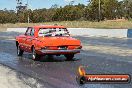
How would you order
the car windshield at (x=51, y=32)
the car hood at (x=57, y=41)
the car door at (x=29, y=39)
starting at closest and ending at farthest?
the car hood at (x=57, y=41)
the car windshield at (x=51, y=32)
the car door at (x=29, y=39)

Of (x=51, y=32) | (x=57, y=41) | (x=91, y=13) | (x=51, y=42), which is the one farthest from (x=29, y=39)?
(x=91, y=13)

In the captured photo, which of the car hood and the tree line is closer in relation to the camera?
the car hood

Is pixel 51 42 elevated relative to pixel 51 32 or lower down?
lower down

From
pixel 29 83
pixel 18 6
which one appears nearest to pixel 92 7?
pixel 18 6

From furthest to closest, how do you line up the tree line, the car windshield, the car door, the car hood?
1. the tree line
2. the car door
3. the car windshield
4. the car hood

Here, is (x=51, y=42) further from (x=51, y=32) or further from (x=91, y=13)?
(x=91, y=13)

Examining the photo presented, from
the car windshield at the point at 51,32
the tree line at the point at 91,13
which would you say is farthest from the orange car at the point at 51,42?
the tree line at the point at 91,13

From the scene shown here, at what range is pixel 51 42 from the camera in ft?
51.1

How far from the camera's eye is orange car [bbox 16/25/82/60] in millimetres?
15617

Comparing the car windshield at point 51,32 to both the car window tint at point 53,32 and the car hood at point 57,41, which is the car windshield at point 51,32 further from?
the car hood at point 57,41

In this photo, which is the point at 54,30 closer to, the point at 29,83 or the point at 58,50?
the point at 58,50

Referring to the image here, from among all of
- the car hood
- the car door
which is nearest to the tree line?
the car door

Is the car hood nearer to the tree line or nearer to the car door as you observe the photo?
the car door

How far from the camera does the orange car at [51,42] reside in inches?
615
